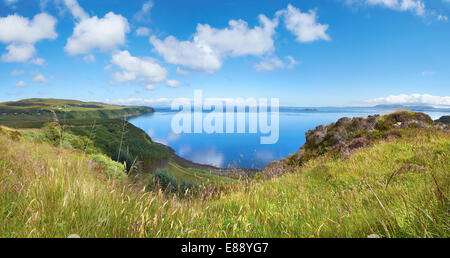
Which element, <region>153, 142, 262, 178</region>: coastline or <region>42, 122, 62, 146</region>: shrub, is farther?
<region>153, 142, 262, 178</region>: coastline

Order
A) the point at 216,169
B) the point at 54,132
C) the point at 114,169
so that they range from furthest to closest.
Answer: the point at 216,169 → the point at 114,169 → the point at 54,132

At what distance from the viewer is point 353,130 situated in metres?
16.8

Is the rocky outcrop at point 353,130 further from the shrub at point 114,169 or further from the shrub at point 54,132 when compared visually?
the shrub at point 54,132

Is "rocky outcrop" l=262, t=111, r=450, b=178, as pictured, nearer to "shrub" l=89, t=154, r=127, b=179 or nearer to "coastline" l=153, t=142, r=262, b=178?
"coastline" l=153, t=142, r=262, b=178

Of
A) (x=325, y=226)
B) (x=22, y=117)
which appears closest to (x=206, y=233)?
(x=325, y=226)

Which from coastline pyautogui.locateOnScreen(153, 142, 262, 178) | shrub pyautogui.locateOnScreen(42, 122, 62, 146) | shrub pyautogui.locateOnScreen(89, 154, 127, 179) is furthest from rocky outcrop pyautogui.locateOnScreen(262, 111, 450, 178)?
shrub pyautogui.locateOnScreen(42, 122, 62, 146)

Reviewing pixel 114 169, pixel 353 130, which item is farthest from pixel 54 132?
pixel 353 130

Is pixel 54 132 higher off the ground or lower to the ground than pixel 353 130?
higher

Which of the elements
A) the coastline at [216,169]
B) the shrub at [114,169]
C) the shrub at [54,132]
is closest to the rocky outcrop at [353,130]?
the coastline at [216,169]

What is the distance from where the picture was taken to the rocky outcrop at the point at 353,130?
14.0 meters

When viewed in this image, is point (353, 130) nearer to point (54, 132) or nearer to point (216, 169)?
point (54, 132)

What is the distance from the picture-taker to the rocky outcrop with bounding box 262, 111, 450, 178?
1403cm

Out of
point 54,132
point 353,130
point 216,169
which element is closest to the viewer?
point 54,132
